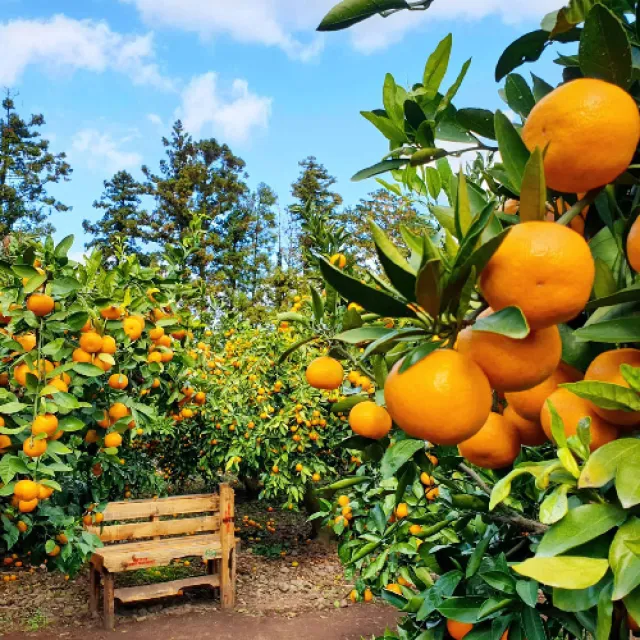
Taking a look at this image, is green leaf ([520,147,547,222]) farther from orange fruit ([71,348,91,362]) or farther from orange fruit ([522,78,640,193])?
orange fruit ([71,348,91,362])

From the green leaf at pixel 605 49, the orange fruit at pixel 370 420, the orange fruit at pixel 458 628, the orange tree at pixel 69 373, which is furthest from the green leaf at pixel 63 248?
the green leaf at pixel 605 49

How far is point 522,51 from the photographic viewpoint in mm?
687

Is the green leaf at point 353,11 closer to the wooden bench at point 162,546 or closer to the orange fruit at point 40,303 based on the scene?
the orange fruit at point 40,303

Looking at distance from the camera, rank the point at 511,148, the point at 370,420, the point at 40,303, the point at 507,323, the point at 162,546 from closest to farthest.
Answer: the point at 507,323 → the point at 511,148 → the point at 370,420 → the point at 40,303 → the point at 162,546

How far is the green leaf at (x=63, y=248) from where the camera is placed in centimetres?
214

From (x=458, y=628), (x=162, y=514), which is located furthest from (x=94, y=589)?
(x=458, y=628)

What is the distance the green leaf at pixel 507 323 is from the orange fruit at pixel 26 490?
6.32 ft

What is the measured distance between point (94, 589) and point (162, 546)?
635 mm

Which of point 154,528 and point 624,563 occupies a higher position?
point 624,563

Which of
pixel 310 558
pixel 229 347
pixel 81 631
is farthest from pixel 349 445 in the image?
pixel 310 558

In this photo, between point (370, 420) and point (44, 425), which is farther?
point (44, 425)

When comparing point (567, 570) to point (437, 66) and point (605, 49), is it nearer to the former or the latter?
point (605, 49)

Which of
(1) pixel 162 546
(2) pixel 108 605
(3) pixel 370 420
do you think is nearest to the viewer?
(3) pixel 370 420

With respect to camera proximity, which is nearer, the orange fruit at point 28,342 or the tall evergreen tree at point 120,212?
A: the orange fruit at point 28,342
